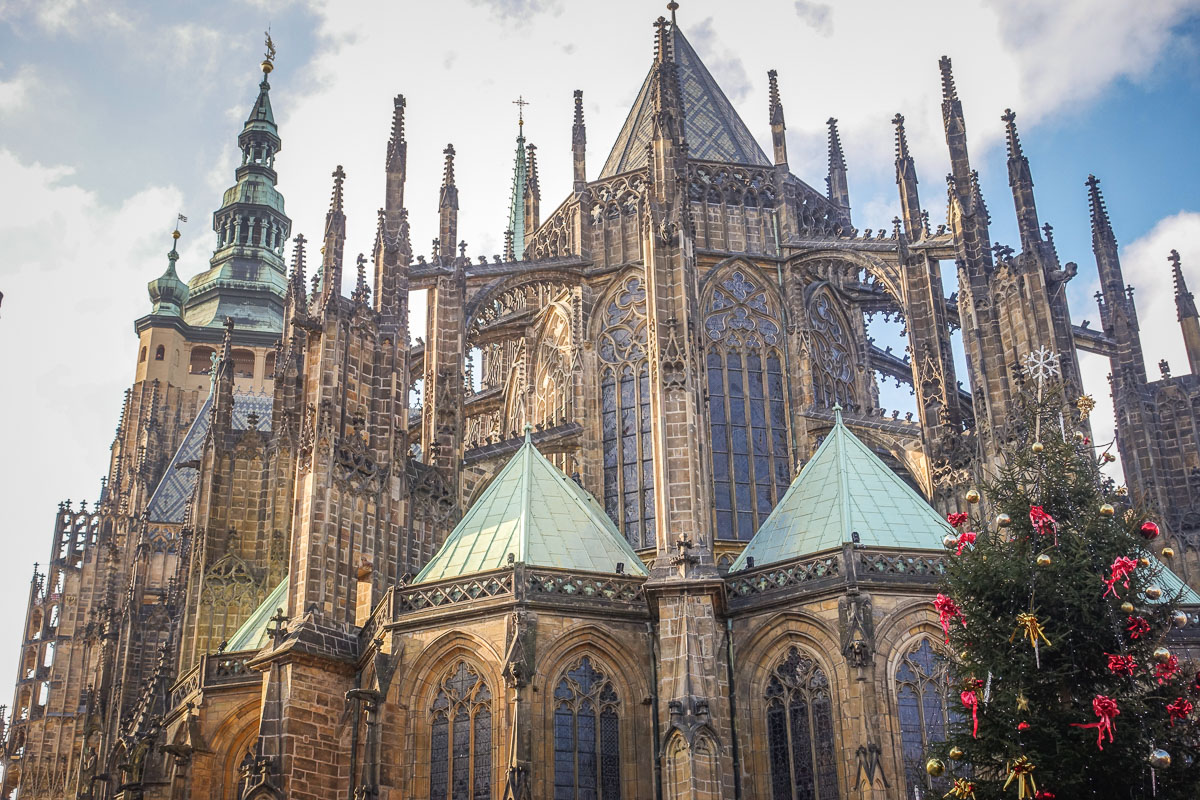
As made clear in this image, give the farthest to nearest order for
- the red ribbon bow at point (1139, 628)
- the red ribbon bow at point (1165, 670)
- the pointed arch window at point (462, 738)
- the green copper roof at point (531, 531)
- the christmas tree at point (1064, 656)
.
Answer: the green copper roof at point (531, 531) < the pointed arch window at point (462, 738) < the red ribbon bow at point (1139, 628) < the red ribbon bow at point (1165, 670) < the christmas tree at point (1064, 656)

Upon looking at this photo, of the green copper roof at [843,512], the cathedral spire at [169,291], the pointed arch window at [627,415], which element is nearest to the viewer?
the green copper roof at [843,512]

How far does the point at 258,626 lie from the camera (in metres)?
33.8

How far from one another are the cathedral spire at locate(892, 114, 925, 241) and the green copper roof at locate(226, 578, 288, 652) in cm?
1767

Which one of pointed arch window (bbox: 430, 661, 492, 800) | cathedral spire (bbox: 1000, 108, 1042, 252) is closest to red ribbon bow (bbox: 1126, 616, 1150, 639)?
pointed arch window (bbox: 430, 661, 492, 800)

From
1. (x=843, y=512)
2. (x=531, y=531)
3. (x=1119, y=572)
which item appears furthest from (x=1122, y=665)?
(x=531, y=531)

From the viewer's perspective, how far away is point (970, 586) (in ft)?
61.2

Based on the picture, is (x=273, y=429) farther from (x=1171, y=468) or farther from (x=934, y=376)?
(x=1171, y=468)

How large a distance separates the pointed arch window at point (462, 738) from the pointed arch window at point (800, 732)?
5.31 meters

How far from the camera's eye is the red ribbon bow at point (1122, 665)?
1758 centimetres

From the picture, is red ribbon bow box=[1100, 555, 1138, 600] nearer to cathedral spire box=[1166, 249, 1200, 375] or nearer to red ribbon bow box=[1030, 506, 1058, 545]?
red ribbon bow box=[1030, 506, 1058, 545]

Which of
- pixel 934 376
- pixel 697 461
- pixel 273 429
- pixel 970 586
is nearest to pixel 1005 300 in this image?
pixel 934 376

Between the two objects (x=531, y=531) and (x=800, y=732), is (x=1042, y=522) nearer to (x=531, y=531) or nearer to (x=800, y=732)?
(x=800, y=732)

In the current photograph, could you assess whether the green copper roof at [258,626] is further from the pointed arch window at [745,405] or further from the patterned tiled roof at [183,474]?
the patterned tiled roof at [183,474]

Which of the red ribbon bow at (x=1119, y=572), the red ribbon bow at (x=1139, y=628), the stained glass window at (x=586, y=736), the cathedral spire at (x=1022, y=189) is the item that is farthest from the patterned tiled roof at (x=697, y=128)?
the red ribbon bow at (x=1139, y=628)
